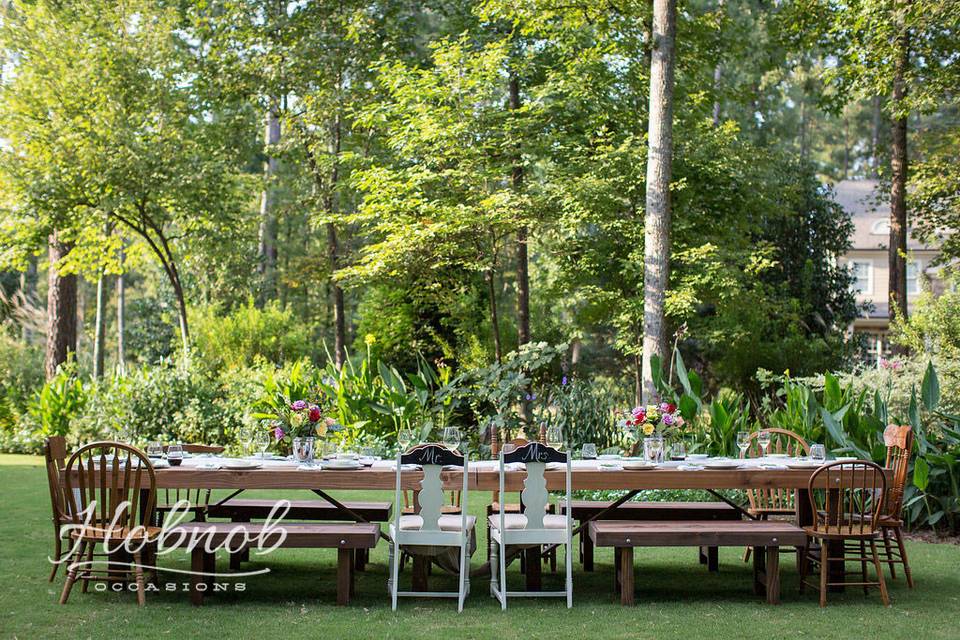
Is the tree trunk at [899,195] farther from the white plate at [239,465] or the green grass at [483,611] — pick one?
the white plate at [239,465]

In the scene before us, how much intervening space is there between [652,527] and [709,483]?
451 millimetres

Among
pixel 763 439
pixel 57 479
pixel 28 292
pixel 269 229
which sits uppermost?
pixel 269 229

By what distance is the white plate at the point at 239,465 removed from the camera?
237 inches

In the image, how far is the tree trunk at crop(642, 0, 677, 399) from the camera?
438 inches

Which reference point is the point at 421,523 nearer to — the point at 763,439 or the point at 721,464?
the point at 721,464

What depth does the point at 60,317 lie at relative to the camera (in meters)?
17.5

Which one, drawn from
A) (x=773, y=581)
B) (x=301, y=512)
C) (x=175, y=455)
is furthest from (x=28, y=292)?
(x=773, y=581)

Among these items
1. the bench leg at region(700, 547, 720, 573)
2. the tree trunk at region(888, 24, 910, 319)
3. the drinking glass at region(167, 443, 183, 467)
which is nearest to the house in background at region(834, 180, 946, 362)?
the tree trunk at region(888, 24, 910, 319)

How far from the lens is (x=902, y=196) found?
15055 millimetres

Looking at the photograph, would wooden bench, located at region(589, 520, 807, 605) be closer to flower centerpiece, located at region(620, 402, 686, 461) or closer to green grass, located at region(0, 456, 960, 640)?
green grass, located at region(0, 456, 960, 640)

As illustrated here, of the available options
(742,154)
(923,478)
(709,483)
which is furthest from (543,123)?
(709,483)

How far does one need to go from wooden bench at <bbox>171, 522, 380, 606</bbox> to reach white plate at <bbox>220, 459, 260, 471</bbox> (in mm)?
353

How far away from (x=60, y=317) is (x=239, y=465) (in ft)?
42.3

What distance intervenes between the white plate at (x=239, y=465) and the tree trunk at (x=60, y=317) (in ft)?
39.6
